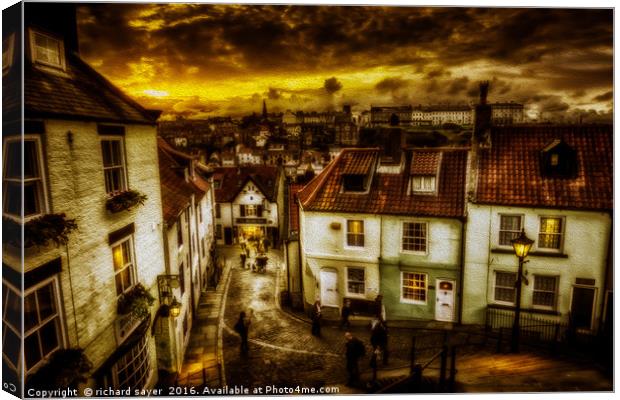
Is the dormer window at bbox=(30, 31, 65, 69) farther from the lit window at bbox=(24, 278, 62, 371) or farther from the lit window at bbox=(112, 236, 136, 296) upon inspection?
the lit window at bbox=(24, 278, 62, 371)

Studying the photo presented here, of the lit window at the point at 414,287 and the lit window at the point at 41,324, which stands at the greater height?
the lit window at the point at 41,324

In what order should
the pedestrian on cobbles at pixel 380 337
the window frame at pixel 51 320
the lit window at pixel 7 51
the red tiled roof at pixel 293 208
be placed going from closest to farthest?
the window frame at pixel 51 320 < the lit window at pixel 7 51 < the pedestrian on cobbles at pixel 380 337 < the red tiled roof at pixel 293 208

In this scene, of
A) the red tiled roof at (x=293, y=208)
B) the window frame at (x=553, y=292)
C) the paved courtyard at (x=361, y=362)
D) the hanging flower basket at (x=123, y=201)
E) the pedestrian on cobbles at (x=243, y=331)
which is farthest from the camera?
the red tiled roof at (x=293, y=208)

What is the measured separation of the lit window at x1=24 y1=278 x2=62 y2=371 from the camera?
4465 millimetres

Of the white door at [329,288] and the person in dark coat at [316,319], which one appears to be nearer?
the person in dark coat at [316,319]

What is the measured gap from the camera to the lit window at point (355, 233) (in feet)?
25.0

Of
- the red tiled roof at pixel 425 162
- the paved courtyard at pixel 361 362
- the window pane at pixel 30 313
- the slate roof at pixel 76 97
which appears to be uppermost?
the slate roof at pixel 76 97

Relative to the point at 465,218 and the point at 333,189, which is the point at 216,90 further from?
the point at 465,218

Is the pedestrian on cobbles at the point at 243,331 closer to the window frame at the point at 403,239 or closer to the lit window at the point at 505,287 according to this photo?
the window frame at the point at 403,239

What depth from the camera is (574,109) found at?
6.30 meters

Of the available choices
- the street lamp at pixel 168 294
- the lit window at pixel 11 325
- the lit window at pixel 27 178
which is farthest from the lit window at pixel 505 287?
the lit window at pixel 11 325

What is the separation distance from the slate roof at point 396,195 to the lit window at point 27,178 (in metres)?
4.88

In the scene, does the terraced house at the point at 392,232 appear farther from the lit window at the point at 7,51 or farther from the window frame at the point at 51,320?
the lit window at the point at 7,51

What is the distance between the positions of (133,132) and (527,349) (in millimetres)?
8617
